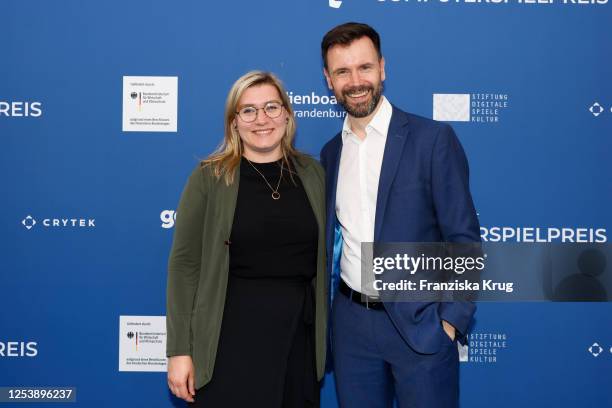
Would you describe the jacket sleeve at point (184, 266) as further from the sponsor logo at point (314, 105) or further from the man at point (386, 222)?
the sponsor logo at point (314, 105)

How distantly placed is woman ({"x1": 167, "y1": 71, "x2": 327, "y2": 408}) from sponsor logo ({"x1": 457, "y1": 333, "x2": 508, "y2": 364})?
1.05 meters

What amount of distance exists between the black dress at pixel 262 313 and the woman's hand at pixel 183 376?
39 millimetres

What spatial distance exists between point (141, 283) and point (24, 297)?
1.88 ft

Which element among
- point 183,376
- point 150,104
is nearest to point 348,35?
point 150,104

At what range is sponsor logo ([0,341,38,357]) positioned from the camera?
8.80 ft

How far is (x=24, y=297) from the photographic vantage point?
2678 mm

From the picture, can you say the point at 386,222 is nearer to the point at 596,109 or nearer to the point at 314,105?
the point at 314,105

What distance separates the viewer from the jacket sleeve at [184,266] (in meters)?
1.84

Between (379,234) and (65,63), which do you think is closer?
(379,234)

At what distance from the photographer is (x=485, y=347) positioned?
8.72 feet

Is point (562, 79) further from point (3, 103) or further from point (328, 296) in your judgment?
point (3, 103)

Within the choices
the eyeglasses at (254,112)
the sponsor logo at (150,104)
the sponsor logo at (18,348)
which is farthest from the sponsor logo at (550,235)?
the sponsor logo at (18,348)

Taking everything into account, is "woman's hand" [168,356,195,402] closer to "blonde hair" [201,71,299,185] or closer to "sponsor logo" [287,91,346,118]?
"blonde hair" [201,71,299,185]

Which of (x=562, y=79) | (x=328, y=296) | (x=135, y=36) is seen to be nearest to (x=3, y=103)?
(x=135, y=36)
